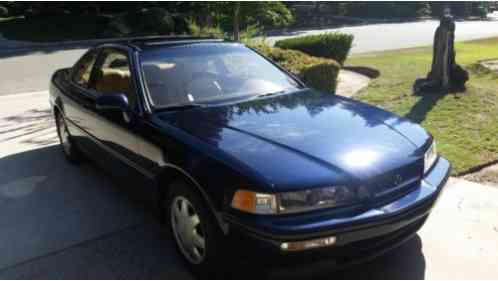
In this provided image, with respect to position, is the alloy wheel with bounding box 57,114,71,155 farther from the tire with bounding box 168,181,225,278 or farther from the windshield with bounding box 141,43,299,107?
the tire with bounding box 168,181,225,278

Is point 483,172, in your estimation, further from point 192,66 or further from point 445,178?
point 192,66

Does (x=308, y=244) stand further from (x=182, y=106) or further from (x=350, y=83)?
(x=350, y=83)

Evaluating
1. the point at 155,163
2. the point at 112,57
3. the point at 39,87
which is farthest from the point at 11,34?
the point at 155,163

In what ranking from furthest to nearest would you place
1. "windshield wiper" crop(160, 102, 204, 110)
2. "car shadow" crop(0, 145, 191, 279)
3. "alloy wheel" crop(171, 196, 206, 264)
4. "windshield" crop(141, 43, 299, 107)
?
"windshield" crop(141, 43, 299, 107), "windshield wiper" crop(160, 102, 204, 110), "car shadow" crop(0, 145, 191, 279), "alloy wheel" crop(171, 196, 206, 264)

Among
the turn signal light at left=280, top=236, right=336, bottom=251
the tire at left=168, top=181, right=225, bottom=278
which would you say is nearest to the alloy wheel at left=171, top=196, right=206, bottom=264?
the tire at left=168, top=181, right=225, bottom=278

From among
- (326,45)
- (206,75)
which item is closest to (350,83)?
(326,45)

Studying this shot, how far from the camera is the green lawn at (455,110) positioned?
5.07 meters

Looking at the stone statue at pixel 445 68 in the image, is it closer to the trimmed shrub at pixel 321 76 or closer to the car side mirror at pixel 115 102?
the trimmed shrub at pixel 321 76

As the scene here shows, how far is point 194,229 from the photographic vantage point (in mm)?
2828

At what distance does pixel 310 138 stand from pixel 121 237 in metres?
1.69

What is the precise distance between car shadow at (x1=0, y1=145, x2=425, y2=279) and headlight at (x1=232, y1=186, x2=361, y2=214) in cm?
32

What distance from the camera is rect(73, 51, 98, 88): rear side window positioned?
4582mm

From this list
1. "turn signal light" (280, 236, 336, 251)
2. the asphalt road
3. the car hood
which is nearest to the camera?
"turn signal light" (280, 236, 336, 251)

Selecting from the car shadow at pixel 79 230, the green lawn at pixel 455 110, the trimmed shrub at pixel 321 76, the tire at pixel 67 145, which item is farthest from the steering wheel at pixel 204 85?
the trimmed shrub at pixel 321 76
